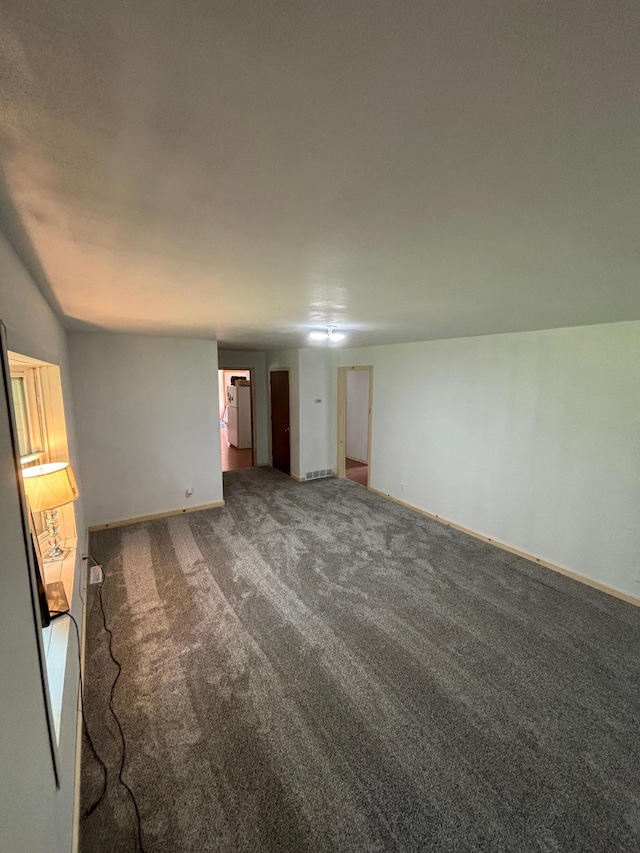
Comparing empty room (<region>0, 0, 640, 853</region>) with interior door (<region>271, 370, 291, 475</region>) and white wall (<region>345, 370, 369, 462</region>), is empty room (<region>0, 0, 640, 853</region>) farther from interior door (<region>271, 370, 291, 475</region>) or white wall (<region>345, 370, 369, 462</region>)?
white wall (<region>345, 370, 369, 462</region>)

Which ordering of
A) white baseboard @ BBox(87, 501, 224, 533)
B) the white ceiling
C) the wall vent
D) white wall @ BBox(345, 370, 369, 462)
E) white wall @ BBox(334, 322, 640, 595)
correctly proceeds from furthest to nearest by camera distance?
1. white wall @ BBox(345, 370, 369, 462)
2. the wall vent
3. white baseboard @ BBox(87, 501, 224, 533)
4. white wall @ BBox(334, 322, 640, 595)
5. the white ceiling

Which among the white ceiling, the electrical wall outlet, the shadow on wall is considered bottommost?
the electrical wall outlet

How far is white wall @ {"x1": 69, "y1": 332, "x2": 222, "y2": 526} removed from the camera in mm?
4203

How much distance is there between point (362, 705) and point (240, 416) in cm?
750

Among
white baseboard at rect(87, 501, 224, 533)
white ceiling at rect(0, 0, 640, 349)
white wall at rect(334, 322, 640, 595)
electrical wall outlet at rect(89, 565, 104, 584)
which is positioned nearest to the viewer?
white ceiling at rect(0, 0, 640, 349)

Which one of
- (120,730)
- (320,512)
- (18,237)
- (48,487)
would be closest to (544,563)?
(320,512)

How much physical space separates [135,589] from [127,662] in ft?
2.91

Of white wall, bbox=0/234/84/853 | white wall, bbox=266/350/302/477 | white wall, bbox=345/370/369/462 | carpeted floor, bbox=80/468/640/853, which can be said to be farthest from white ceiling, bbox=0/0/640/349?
white wall, bbox=345/370/369/462

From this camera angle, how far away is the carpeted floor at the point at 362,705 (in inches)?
61.8

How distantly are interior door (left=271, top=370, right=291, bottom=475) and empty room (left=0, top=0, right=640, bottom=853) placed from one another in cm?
201

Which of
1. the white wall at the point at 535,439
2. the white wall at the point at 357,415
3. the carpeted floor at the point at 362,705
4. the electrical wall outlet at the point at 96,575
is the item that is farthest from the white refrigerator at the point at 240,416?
the electrical wall outlet at the point at 96,575

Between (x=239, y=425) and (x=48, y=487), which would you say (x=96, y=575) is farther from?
(x=239, y=425)

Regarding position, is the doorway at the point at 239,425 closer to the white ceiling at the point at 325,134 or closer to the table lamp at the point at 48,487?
the table lamp at the point at 48,487

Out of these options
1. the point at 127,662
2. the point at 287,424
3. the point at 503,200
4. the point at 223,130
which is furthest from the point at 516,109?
the point at 287,424
